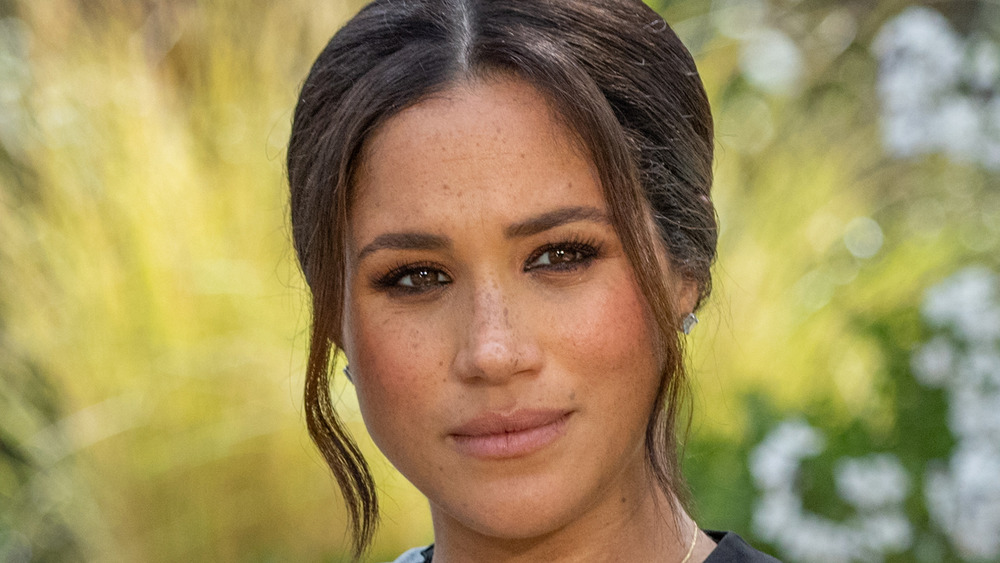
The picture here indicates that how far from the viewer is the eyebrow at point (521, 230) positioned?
5.78ft

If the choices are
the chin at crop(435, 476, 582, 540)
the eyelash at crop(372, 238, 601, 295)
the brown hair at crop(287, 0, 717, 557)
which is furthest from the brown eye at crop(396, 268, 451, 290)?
the chin at crop(435, 476, 582, 540)

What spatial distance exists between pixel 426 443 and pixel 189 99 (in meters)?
3.19

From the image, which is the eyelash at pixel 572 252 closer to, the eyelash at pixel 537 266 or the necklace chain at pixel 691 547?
the eyelash at pixel 537 266

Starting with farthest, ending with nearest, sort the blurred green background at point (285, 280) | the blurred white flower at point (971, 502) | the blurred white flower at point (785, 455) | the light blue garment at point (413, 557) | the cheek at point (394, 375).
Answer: the blurred green background at point (285, 280) < the blurred white flower at point (785, 455) < the blurred white flower at point (971, 502) < the light blue garment at point (413, 557) < the cheek at point (394, 375)

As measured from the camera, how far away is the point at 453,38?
1899 millimetres

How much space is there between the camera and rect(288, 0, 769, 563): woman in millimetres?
1763

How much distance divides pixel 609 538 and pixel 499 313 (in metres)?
0.47

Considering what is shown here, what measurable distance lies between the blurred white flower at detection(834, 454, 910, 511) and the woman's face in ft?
7.49

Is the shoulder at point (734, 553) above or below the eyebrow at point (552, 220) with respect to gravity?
below

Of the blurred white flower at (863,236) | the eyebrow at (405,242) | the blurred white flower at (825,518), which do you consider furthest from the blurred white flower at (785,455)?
the eyebrow at (405,242)

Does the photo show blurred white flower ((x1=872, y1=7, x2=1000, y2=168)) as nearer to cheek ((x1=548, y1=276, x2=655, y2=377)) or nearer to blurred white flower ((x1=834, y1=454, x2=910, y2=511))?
blurred white flower ((x1=834, y1=454, x2=910, y2=511))

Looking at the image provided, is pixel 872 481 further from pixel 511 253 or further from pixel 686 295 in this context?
pixel 511 253

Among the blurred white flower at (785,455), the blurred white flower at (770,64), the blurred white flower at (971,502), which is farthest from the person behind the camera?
the blurred white flower at (770,64)

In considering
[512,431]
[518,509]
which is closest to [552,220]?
[512,431]
